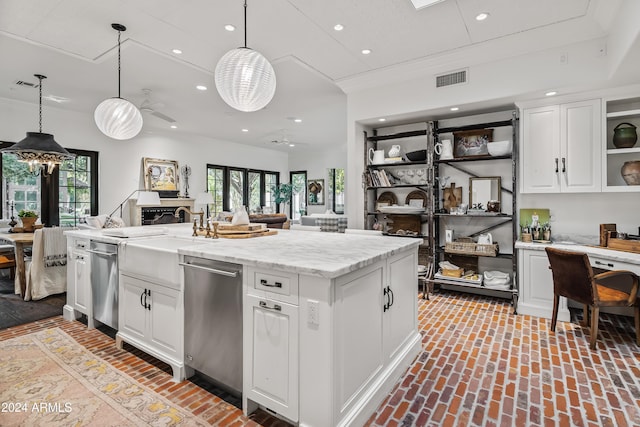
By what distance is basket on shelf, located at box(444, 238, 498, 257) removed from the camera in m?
3.87

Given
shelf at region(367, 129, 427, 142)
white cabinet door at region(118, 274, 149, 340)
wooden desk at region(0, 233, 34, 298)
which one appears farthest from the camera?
shelf at region(367, 129, 427, 142)

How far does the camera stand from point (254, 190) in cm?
1048

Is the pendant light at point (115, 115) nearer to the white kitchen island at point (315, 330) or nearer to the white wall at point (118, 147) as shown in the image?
the white kitchen island at point (315, 330)

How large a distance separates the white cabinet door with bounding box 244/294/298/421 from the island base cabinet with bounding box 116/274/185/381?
701mm

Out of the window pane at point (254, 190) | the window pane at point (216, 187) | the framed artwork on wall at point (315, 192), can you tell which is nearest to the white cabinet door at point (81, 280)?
the window pane at point (216, 187)

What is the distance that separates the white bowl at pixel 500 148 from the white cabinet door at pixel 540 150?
17 centimetres

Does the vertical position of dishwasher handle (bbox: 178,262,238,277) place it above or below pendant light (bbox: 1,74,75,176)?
below

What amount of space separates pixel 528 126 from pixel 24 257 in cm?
657

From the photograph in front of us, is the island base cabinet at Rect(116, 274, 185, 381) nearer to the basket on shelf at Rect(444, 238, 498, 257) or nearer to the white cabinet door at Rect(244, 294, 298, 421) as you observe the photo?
the white cabinet door at Rect(244, 294, 298, 421)

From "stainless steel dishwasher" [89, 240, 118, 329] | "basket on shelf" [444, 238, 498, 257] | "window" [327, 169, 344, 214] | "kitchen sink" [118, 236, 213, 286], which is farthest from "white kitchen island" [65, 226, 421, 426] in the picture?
"window" [327, 169, 344, 214]

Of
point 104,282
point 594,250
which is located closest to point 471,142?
point 594,250

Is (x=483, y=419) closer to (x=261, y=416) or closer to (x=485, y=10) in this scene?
(x=261, y=416)

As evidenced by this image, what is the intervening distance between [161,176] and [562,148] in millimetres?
7774

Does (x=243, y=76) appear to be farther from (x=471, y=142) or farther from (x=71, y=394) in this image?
(x=471, y=142)
